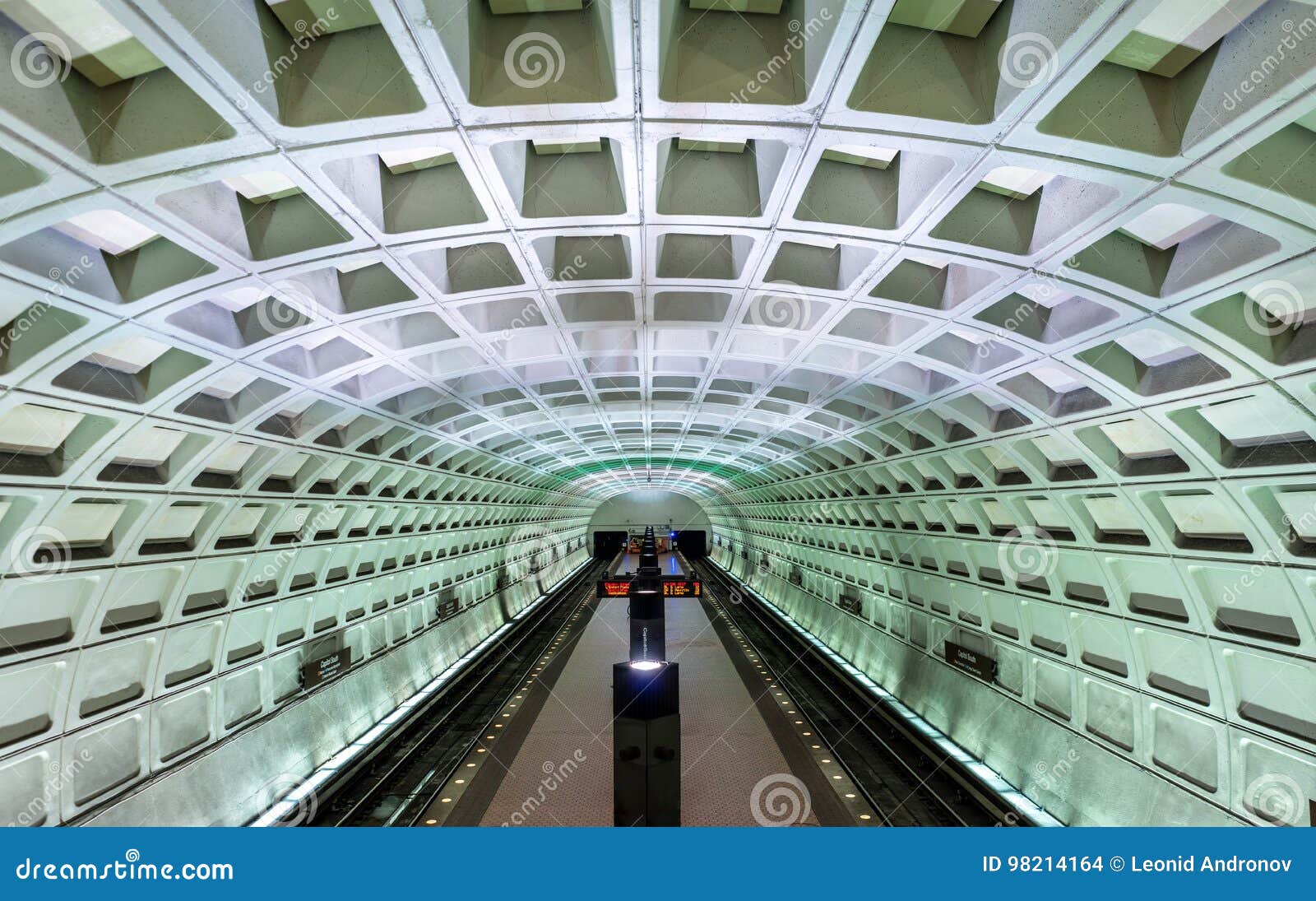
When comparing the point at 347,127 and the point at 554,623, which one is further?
the point at 554,623

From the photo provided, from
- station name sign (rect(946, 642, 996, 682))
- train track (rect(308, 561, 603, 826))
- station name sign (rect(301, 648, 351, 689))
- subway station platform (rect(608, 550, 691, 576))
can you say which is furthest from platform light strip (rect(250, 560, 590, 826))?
station name sign (rect(946, 642, 996, 682))

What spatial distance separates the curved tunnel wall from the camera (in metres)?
3.93

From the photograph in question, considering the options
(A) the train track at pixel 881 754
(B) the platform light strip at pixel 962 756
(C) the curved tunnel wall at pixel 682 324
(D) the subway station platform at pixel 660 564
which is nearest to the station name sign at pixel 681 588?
(A) the train track at pixel 881 754

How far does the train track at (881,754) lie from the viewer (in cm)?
1180

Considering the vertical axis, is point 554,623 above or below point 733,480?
below

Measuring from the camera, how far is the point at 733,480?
3011 cm

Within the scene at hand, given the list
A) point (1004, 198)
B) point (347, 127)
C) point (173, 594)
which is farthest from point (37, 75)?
point (173, 594)

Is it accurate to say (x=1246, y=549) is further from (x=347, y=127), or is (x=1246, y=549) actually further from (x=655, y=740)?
(x=347, y=127)

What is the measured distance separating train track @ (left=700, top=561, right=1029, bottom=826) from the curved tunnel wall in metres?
0.96

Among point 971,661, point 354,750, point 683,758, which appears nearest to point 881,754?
point 971,661

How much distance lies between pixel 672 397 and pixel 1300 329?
1011 centimetres

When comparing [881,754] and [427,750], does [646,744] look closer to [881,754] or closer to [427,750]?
[881,754]

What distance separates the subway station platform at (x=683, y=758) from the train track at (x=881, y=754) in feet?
2.46

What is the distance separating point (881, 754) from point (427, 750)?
34.3ft
